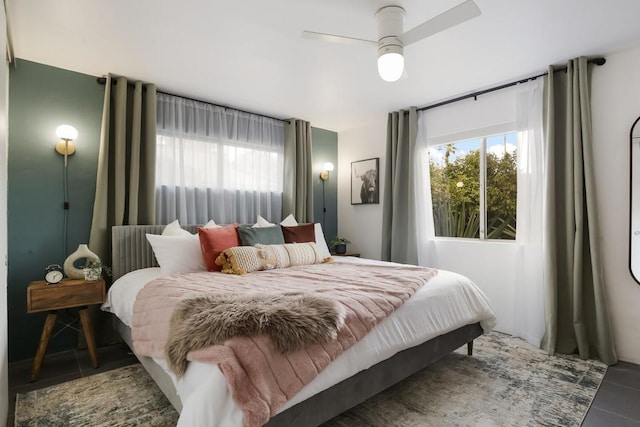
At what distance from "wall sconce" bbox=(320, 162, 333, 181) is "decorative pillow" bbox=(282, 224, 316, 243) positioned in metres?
1.41

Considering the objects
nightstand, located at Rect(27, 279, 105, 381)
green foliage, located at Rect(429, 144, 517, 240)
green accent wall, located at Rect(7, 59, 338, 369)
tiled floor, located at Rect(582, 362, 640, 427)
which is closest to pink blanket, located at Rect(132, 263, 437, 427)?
nightstand, located at Rect(27, 279, 105, 381)

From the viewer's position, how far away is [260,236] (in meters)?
3.28

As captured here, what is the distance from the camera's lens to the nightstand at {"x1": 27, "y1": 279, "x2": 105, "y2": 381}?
7.93 feet

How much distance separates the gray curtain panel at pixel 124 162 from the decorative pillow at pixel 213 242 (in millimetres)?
710

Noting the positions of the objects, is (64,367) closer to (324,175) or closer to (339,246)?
(339,246)

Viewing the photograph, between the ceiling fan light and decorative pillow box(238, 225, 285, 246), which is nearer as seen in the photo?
the ceiling fan light

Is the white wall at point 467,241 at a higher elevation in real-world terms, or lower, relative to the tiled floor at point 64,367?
higher

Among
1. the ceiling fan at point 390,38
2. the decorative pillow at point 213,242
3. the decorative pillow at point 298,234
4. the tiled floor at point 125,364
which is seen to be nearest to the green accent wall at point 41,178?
the tiled floor at point 125,364

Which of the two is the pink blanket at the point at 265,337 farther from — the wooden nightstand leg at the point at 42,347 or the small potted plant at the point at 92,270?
the wooden nightstand leg at the point at 42,347

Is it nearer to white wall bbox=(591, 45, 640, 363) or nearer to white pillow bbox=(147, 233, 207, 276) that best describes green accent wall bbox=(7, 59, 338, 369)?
white pillow bbox=(147, 233, 207, 276)

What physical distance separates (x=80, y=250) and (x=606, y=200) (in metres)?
4.29

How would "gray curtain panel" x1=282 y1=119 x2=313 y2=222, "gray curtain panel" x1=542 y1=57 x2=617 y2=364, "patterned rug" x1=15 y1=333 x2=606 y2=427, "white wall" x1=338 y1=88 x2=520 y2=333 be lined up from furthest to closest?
1. "gray curtain panel" x1=282 y1=119 x2=313 y2=222
2. "white wall" x1=338 y1=88 x2=520 y2=333
3. "gray curtain panel" x1=542 y1=57 x2=617 y2=364
4. "patterned rug" x1=15 y1=333 x2=606 y2=427

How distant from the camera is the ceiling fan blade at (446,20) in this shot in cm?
173

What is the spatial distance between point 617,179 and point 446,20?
2091 mm
